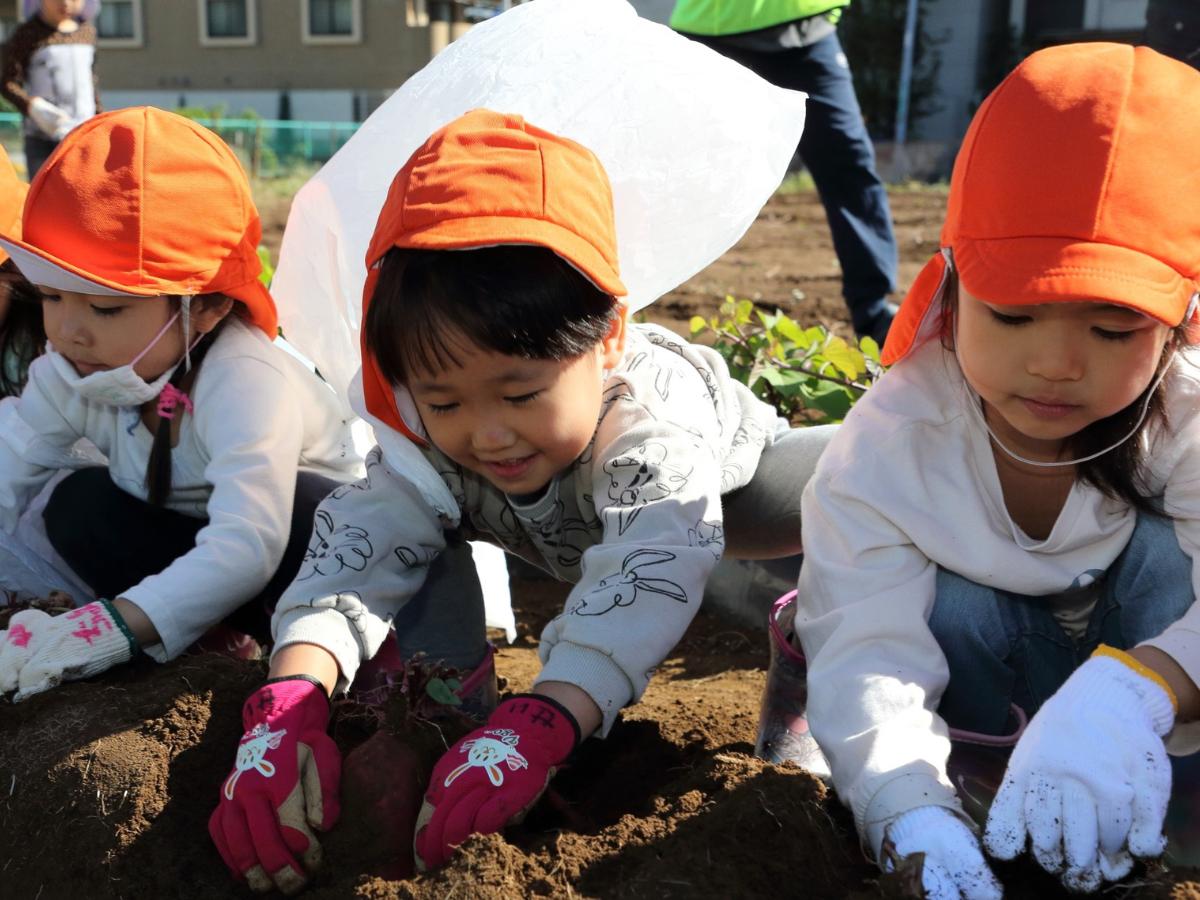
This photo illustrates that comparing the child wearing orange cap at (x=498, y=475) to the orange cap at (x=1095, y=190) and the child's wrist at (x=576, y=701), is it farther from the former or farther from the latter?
the orange cap at (x=1095, y=190)

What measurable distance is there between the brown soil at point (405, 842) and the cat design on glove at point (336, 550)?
0.20m

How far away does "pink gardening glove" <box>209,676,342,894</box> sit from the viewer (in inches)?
64.7

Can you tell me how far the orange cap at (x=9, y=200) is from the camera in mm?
2865

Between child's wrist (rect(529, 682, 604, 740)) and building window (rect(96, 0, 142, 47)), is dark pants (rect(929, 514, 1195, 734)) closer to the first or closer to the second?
child's wrist (rect(529, 682, 604, 740))

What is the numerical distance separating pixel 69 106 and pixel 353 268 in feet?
14.8

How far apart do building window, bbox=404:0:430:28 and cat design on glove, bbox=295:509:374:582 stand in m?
20.7

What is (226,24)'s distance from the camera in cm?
2323

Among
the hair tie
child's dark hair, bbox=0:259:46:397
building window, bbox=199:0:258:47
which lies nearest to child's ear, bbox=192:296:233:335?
the hair tie

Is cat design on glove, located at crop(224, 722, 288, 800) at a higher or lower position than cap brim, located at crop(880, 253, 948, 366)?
lower

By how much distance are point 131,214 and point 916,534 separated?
4.79ft

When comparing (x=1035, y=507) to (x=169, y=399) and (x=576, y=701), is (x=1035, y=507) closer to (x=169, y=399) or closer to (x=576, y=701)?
(x=576, y=701)

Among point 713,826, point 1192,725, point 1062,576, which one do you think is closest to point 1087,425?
point 1062,576

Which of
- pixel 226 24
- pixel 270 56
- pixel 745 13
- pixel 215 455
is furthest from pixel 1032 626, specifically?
pixel 226 24

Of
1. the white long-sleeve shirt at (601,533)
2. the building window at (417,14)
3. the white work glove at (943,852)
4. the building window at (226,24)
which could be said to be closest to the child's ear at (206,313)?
the white long-sleeve shirt at (601,533)
